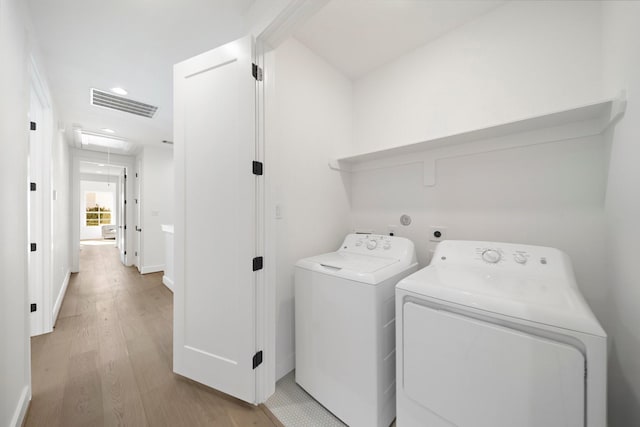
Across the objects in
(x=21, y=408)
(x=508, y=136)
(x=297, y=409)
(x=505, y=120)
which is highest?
(x=505, y=120)

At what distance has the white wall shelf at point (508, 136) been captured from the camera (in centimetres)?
117

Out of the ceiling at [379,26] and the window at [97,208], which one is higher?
the ceiling at [379,26]

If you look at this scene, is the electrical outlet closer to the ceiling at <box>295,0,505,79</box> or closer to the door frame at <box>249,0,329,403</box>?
the door frame at <box>249,0,329,403</box>

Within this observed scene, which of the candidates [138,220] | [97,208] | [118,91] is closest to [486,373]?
[118,91]

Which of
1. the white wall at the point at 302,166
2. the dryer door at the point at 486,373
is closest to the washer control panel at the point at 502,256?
the dryer door at the point at 486,373

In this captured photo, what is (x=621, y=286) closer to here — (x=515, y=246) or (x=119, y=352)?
(x=515, y=246)

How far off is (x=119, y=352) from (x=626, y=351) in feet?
10.4

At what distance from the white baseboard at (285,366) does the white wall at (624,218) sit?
5.59ft

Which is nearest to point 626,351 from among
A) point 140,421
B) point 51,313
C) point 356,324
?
point 356,324

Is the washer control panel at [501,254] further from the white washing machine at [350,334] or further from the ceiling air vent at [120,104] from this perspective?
the ceiling air vent at [120,104]

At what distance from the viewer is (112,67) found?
81.1 inches

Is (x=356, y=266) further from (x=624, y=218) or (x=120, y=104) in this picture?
(x=120, y=104)

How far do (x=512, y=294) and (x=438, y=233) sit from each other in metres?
0.89

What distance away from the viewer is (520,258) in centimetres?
121
